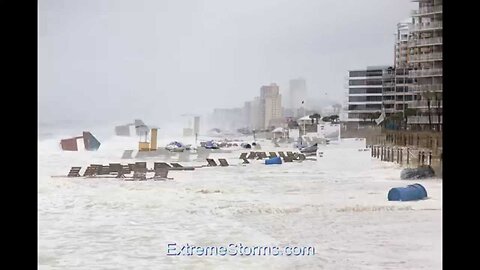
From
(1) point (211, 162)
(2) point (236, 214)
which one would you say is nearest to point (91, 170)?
(1) point (211, 162)

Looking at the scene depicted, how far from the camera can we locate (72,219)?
78.2 inches

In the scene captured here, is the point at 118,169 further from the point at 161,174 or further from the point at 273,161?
the point at 273,161

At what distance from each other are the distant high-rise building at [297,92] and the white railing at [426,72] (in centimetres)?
36

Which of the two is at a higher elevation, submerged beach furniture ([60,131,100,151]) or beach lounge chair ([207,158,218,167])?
submerged beach furniture ([60,131,100,151])

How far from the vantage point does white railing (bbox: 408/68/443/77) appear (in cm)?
202

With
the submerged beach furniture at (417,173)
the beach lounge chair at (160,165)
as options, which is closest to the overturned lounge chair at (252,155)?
the beach lounge chair at (160,165)

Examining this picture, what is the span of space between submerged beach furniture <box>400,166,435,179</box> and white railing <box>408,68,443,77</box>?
30 cm

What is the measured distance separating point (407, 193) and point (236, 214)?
565 mm

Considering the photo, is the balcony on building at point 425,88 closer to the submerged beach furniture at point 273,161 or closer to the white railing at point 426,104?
the white railing at point 426,104

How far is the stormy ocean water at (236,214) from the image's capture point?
1977 millimetres

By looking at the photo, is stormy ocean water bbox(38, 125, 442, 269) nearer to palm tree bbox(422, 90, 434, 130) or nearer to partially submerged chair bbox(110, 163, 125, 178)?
partially submerged chair bbox(110, 163, 125, 178)

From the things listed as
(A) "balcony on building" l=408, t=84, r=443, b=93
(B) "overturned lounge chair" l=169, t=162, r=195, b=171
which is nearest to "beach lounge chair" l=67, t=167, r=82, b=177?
(B) "overturned lounge chair" l=169, t=162, r=195, b=171

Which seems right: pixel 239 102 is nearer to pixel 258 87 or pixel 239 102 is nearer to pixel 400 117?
pixel 258 87
